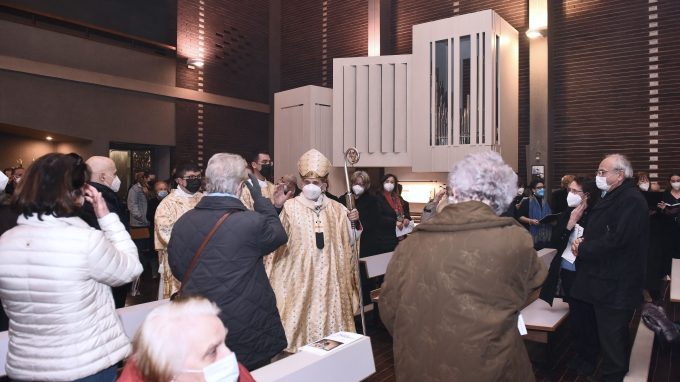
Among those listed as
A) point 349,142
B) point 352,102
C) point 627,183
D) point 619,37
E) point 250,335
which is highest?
point 619,37

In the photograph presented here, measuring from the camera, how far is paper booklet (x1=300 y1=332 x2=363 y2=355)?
2135mm

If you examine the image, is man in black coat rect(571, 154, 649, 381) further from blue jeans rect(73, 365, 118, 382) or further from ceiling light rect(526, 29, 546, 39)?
ceiling light rect(526, 29, 546, 39)

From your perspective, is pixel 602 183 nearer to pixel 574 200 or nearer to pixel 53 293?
pixel 574 200

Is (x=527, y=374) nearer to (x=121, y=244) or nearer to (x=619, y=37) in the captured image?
(x=121, y=244)

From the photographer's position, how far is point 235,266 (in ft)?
7.52

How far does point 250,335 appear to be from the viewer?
2.34 meters

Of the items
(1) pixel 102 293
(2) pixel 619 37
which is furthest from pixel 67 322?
(2) pixel 619 37

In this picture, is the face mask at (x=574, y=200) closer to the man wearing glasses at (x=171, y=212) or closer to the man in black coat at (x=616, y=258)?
the man in black coat at (x=616, y=258)

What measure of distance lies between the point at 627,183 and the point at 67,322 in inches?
119

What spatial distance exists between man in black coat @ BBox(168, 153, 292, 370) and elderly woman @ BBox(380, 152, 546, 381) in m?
0.74

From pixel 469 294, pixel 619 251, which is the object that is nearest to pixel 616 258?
pixel 619 251

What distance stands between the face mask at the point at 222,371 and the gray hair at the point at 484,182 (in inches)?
36.2

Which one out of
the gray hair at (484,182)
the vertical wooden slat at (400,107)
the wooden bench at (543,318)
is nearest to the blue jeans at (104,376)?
the gray hair at (484,182)

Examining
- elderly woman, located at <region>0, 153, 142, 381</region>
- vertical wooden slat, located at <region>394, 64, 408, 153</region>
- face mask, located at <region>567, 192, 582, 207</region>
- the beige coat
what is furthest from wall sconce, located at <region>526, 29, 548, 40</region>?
elderly woman, located at <region>0, 153, 142, 381</region>
